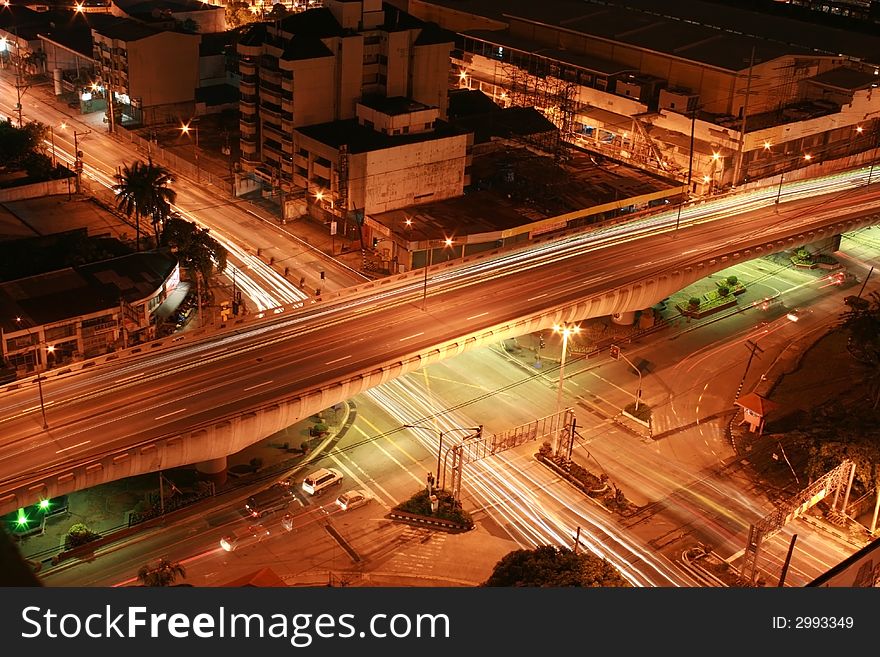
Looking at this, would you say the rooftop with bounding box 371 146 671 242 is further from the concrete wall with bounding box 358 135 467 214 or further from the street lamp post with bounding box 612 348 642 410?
the street lamp post with bounding box 612 348 642 410

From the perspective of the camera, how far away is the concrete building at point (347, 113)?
97.9m

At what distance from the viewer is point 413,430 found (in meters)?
73.9

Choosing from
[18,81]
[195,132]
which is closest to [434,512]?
[195,132]

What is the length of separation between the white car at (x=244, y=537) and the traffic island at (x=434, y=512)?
8.02 m

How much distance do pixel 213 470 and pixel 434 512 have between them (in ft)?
46.8

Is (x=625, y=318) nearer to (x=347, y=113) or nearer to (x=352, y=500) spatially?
(x=352, y=500)

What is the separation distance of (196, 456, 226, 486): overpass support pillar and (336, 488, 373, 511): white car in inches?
298

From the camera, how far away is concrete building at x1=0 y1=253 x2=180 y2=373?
7350 centimetres

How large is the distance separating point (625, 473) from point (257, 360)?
26.0 metres

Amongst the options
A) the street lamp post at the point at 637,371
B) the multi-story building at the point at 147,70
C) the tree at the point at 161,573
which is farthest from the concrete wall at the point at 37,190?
the street lamp post at the point at 637,371

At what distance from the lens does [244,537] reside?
62.7m

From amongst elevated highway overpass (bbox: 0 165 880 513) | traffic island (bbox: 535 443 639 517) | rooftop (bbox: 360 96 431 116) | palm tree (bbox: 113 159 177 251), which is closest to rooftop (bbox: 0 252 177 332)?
palm tree (bbox: 113 159 177 251)

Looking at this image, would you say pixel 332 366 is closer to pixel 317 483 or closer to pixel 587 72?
pixel 317 483

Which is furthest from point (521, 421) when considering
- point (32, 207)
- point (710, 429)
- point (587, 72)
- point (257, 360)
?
point (587, 72)
